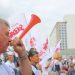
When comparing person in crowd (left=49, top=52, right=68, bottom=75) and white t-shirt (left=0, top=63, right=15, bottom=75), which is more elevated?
white t-shirt (left=0, top=63, right=15, bottom=75)

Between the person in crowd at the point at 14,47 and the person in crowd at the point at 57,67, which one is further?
the person in crowd at the point at 57,67

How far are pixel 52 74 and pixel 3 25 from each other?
11.5m

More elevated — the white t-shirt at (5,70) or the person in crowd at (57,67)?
the white t-shirt at (5,70)

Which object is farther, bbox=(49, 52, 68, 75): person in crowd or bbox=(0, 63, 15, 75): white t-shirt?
bbox=(49, 52, 68, 75): person in crowd

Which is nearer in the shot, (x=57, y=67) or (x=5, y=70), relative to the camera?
(x=5, y=70)

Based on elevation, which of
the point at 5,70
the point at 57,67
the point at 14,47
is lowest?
the point at 57,67

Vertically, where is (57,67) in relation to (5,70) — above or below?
below

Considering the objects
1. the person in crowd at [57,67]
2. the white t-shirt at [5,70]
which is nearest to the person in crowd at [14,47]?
the white t-shirt at [5,70]

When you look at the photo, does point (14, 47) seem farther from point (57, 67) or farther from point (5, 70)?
point (57, 67)

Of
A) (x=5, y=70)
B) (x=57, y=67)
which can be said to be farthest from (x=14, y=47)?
(x=57, y=67)

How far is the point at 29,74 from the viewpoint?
2.67 meters

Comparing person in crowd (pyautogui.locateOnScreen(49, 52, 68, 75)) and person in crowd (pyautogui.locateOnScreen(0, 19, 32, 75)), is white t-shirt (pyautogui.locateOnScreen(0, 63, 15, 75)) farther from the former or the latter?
person in crowd (pyautogui.locateOnScreen(49, 52, 68, 75))

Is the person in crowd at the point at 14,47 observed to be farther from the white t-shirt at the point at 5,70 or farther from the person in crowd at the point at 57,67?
the person in crowd at the point at 57,67

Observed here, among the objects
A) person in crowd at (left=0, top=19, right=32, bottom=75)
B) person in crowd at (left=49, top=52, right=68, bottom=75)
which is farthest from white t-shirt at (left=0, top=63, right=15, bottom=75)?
person in crowd at (left=49, top=52, right=68, bottom=75)
